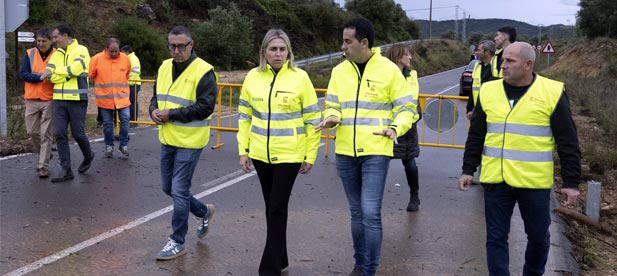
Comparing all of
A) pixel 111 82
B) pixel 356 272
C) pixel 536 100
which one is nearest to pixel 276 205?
pixel 356 272

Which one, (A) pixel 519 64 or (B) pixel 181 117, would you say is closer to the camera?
(A) pixel 519 64

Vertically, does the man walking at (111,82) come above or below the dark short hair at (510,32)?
below

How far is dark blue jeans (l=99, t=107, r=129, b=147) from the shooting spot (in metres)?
10.4

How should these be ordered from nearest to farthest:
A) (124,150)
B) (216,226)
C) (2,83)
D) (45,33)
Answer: (216,226) < (45,33) < (124,150) < (2,83)

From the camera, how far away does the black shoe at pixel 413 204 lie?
768cm

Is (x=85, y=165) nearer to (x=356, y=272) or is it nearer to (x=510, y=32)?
(x=356, y=272)

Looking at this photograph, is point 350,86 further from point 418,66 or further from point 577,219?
point 418,66

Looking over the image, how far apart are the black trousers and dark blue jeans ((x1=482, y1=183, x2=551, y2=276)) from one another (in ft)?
4.72

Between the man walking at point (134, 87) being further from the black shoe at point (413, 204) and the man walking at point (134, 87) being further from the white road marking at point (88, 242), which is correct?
the black shoe at point (413, 204)

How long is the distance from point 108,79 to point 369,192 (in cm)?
696

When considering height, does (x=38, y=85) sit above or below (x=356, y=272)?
above

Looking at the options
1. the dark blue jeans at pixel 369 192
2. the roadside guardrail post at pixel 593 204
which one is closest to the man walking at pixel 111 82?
the dark blue jeans at pixel 369 192

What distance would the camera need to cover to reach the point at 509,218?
4.61 meters

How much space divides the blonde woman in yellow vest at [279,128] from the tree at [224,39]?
32.4 meters
